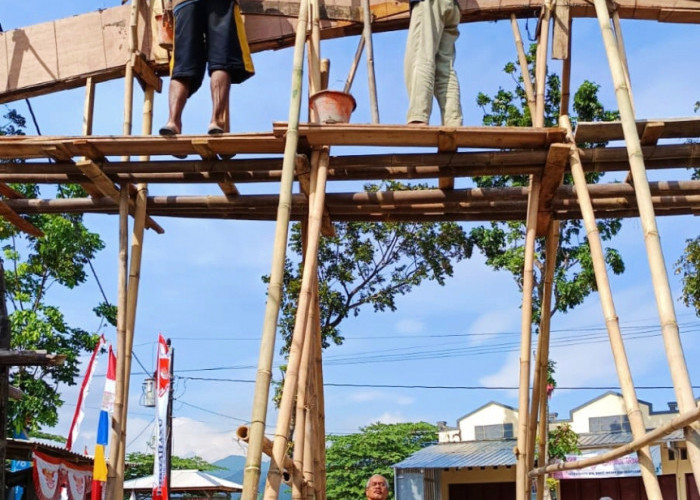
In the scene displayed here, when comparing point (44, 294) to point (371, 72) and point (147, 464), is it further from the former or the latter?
point (147, 464)

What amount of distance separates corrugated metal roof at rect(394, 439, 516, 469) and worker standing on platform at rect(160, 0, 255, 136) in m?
17.3

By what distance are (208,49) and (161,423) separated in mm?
11482

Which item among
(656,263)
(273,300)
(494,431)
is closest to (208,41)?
(273,300)

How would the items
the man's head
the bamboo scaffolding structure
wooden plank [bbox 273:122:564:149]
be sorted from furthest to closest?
the bamboo scaffolding structure < the man's head < wooden plank [bbox 273:122:564:149]

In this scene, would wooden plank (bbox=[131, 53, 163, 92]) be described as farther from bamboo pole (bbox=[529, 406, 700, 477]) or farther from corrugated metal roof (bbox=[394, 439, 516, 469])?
corrugated metal roof (bbox=[394, 439, 516, 469])

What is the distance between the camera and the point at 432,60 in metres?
5.62

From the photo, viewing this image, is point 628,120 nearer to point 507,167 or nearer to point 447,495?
point 507,167

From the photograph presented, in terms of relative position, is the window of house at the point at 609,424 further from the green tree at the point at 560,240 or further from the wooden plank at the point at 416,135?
the wooden plank at the point at 416,135

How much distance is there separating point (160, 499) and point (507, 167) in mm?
12284

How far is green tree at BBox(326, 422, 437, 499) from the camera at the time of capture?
101 ft

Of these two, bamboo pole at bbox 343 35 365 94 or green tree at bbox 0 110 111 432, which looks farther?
green tree at bbox 0 110 111 432

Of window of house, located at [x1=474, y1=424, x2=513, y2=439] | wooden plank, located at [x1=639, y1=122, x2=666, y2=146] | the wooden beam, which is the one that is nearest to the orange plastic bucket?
wooden plank, located at [x1=639, y1=122, x2=666, y2=146]

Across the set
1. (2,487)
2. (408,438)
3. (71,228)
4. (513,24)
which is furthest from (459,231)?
(408,438)

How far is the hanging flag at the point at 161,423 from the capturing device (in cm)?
1565
